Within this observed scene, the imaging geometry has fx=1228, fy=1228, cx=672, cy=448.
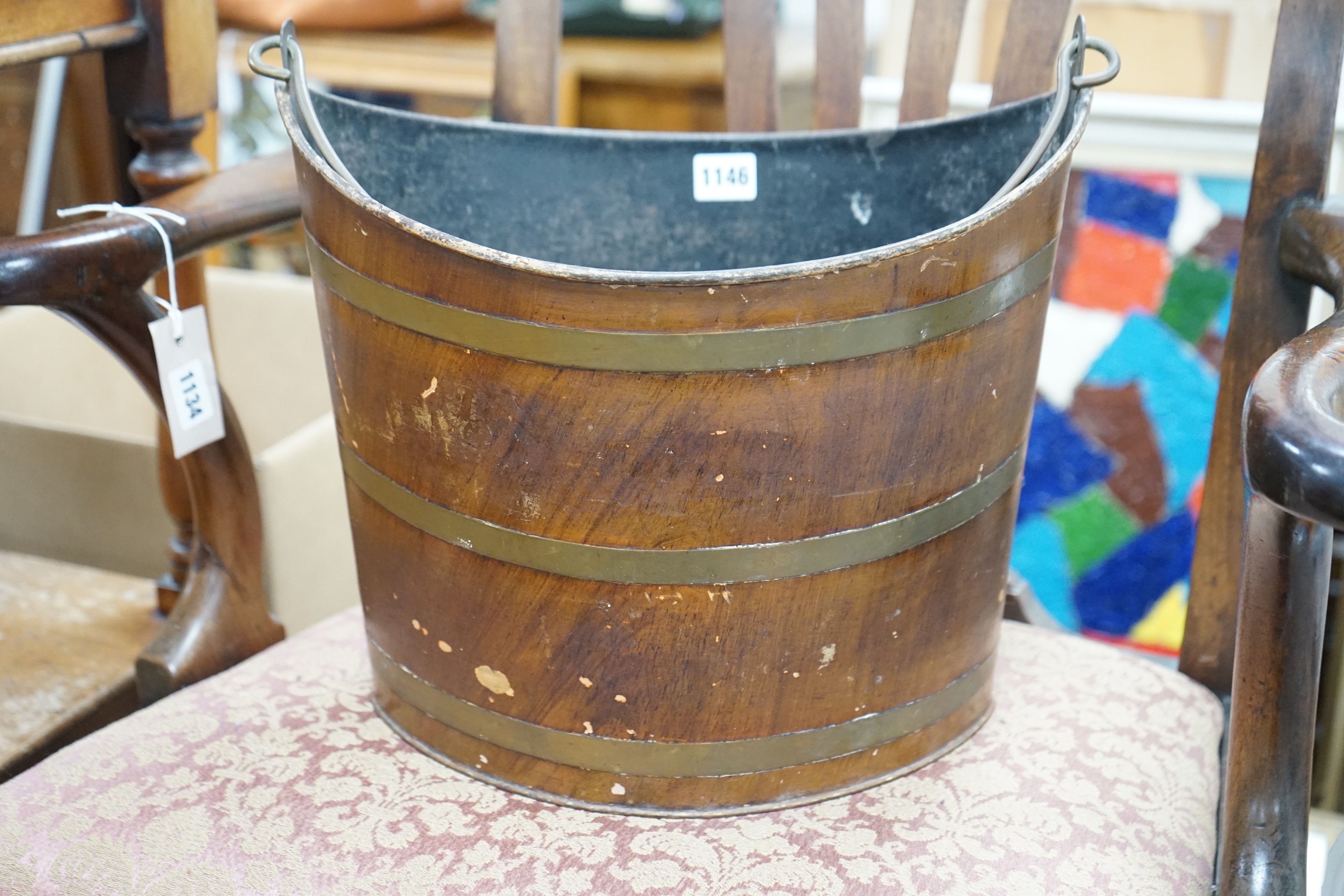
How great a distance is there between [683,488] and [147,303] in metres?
0.45

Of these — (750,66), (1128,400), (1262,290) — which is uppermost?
(750,66)

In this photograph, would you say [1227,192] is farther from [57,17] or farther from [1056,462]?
[57,17]

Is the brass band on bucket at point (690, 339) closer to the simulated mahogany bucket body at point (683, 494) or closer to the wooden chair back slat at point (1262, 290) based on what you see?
the simulated mahogany bucket body at point (683, 494)

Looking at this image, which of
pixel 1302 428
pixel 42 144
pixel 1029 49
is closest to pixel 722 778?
pixel 1302 428

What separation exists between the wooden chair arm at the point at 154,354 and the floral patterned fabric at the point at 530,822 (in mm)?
97

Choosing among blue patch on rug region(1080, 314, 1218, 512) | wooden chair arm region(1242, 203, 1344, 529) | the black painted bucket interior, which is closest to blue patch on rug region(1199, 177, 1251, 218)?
blue patch on rug region(1080, 314, 1218, 512)

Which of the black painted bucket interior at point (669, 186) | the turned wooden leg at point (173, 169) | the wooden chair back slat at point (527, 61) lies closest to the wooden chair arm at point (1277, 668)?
the black painted bucket interior at point (669, 186)

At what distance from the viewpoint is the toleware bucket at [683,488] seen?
66 cm

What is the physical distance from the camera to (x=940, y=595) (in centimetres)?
77

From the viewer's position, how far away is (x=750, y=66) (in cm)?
115

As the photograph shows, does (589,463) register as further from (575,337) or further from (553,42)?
(553,42)

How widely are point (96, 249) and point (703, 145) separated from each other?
482 millimetres

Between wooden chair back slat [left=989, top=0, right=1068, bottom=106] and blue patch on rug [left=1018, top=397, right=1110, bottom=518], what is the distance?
84cm

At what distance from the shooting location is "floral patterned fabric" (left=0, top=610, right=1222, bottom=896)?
0.72 m
